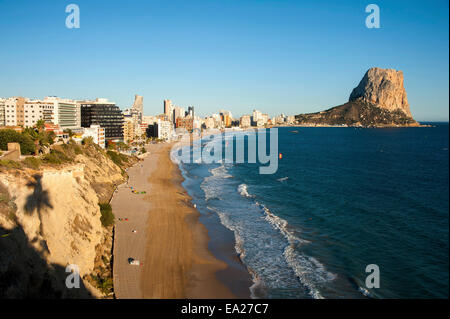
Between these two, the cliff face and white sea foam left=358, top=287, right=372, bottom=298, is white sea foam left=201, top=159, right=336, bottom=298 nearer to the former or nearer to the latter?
white sea foam left=358, top=287, right=372, bottom=298

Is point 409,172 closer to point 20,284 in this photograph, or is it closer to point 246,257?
point 246,257

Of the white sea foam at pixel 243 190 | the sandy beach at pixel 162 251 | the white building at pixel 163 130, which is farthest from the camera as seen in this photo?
the white building at pixel 163 130

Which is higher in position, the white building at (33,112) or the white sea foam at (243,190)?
the white building at (33,112)

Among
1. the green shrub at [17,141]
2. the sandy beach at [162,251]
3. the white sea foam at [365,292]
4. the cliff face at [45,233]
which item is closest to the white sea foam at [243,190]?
the sandy beach at [162,251]

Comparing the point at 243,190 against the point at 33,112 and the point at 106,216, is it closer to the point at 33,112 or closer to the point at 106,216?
the point at 106,216

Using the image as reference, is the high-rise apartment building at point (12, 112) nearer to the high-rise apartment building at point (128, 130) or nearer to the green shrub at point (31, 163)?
the high-rise apartment building at point (128, 130)

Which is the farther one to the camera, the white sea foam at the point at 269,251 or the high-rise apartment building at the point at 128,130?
the high-rise apartment building at the point at 128,130

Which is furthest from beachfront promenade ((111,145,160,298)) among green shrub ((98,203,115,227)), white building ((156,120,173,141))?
white building ((156,120,173,141))

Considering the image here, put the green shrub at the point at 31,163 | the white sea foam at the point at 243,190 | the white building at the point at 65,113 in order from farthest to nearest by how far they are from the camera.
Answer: the white building at the point at 65,113
the white sea foam at the point at 243,190
the green shrub at the point at 31,163
